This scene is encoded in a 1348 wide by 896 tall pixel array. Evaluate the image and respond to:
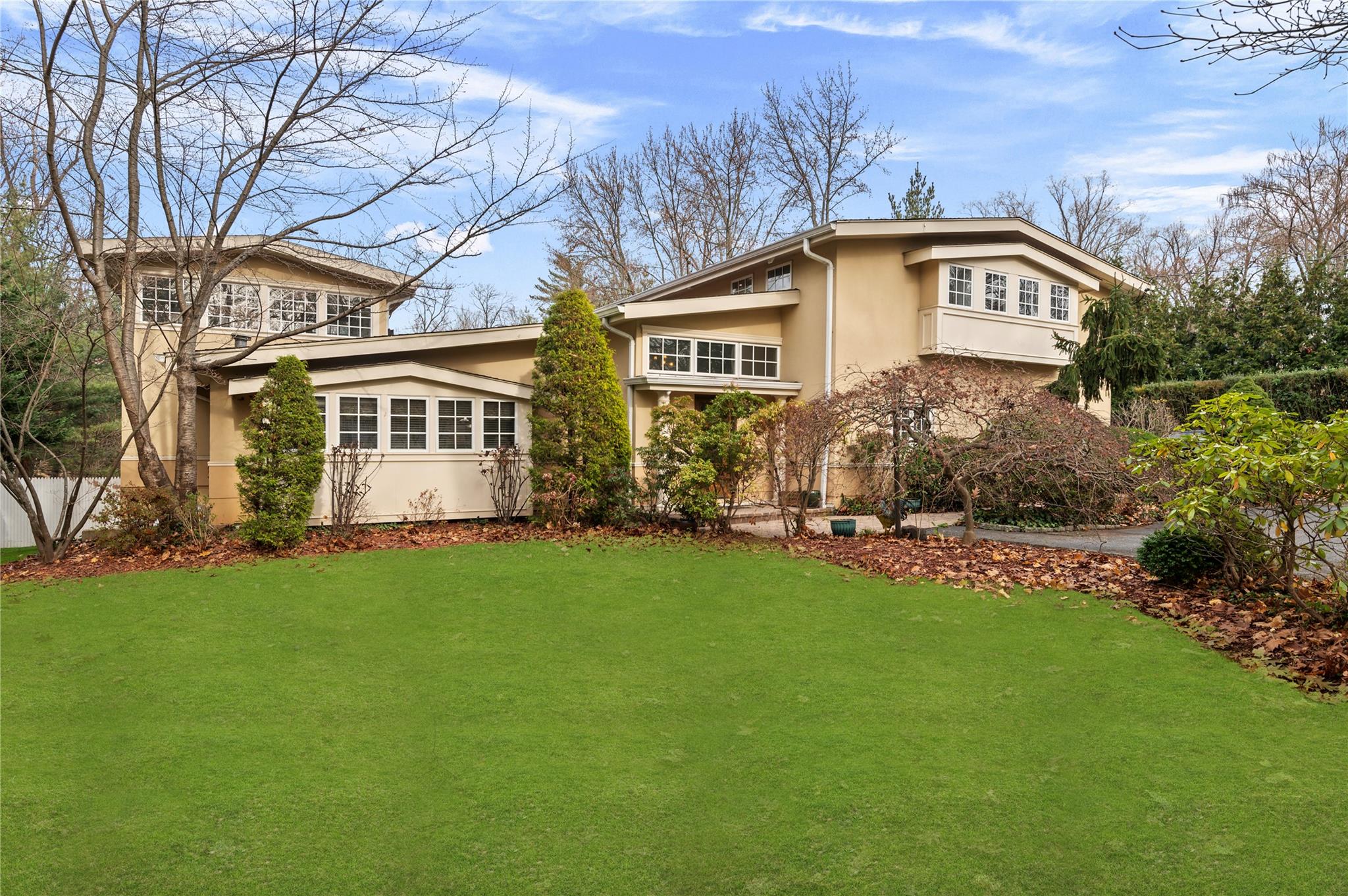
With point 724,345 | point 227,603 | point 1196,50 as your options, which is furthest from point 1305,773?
point 724,345

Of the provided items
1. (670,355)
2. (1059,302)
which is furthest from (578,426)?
(1059,302)

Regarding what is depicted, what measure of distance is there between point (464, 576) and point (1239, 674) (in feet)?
25.8

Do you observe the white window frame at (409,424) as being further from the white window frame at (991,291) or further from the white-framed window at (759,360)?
the white window frame at (991,291)

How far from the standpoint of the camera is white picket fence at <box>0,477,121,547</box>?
1549cm

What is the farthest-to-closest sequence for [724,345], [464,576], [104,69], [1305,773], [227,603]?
[724,345] < [104,69] < [464,576] < [227,603] < [1305,773]

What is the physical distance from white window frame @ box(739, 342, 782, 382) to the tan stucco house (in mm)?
35

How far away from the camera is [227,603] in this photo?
866 centimetres

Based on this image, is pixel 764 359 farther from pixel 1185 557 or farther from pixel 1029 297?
pixel 1185 557

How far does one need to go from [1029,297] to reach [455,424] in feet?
45.0

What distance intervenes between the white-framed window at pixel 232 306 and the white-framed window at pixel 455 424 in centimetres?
522

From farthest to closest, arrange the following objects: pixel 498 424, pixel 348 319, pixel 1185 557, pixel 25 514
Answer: pixel 348 319 < pixel 25 514 < pixel 498 424 < pixel 1185 557

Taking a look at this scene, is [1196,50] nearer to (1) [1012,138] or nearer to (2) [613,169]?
(1) [1012,138]

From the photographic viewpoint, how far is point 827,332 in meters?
17.3

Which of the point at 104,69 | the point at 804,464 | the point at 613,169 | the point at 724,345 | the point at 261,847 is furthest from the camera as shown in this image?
the point at 613,169
